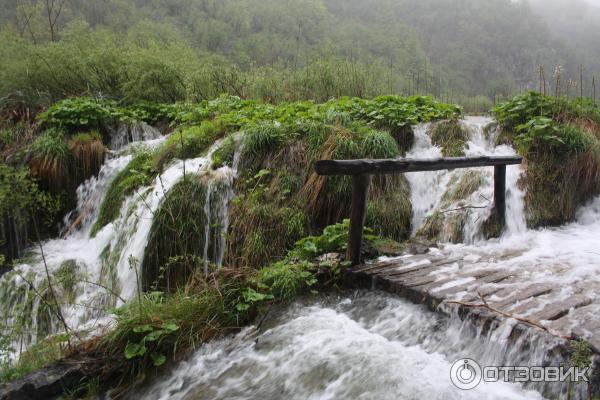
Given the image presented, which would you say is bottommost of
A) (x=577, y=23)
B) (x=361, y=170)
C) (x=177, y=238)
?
(x=177, y=238)

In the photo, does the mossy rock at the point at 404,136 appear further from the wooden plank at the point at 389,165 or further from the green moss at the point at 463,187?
the wooden plank at the point at 389,165

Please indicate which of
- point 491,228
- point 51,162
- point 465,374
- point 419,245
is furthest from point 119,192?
point 465,374

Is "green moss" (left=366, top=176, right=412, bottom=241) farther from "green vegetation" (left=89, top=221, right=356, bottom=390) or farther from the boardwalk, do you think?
"green vegetation" (left=89, top=221, right=356, bottom=390)

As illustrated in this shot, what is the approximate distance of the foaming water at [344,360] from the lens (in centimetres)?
221

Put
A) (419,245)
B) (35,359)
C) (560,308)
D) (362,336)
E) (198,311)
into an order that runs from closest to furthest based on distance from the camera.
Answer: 1. (560,308)
2. (362,336)
3. (35,359)
4. (198,311)
5. (419,245)

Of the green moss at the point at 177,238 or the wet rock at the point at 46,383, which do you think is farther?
the green moss at the point at 177,238

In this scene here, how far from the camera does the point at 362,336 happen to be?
9.00ft

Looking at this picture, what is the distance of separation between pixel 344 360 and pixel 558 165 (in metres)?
4.88

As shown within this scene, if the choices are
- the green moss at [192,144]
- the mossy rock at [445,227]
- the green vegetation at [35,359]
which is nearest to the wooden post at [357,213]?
the mossy rock at [445,227]

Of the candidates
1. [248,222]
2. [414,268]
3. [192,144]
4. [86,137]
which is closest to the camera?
[414,268]

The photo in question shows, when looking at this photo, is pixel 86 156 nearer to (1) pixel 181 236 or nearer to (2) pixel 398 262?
(1) pixel 181 236

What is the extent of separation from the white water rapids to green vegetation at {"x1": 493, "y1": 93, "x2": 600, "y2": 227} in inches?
10.9

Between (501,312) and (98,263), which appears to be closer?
(501,312)

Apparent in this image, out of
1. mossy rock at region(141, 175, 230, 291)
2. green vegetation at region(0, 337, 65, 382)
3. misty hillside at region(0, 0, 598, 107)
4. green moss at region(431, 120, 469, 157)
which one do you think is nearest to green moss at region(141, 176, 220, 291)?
mossy rock at region(141, 175, 230, 291)
